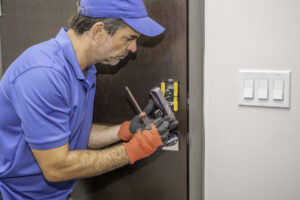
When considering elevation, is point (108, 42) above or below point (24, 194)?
above

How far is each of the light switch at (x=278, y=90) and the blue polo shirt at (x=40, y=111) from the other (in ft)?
2.01

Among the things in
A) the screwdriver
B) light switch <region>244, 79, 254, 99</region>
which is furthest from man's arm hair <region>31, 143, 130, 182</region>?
light switch <region>244, 79, 254, 99</region>

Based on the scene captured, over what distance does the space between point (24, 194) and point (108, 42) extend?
0.56 m

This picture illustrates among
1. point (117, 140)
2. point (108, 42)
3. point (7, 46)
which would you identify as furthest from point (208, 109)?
point (7, 46)

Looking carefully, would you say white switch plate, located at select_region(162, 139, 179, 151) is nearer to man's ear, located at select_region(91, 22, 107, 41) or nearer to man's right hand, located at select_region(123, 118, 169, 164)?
man's right hand, located at select_region(123, 118, 169, 164)

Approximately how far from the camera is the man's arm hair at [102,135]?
3.99 feet

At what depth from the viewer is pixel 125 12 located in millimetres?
995

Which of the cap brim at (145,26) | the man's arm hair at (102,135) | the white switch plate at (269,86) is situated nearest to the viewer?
the cap brim at (145,26)

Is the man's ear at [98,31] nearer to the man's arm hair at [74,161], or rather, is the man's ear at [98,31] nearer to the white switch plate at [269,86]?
the man's arm hair at [74,161]

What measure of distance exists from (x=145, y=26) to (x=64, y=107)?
1.11ft

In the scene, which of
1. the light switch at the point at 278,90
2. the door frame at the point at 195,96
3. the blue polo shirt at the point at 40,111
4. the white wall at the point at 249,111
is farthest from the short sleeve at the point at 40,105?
the light switch at the point at 278,90

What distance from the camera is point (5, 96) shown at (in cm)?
96

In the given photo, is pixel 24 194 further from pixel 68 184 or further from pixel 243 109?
pixel 243 109

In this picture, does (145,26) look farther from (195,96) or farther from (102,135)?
(102,135)
